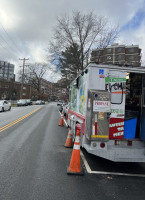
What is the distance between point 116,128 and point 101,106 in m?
0.74

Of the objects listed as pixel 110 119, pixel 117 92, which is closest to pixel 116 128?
pixel 110 119

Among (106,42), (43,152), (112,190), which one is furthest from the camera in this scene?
(106,42)

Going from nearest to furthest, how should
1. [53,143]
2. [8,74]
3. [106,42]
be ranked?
1. [53,143]
2. [106,42]
3. [8,74]

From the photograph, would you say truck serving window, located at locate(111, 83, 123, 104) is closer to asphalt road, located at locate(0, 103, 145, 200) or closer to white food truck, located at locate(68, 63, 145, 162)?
white food truck, located at locate(68, 63, 145, 162)

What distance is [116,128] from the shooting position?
4316mm

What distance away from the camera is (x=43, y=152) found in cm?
586

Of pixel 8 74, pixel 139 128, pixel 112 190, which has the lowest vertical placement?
pixel 112 190

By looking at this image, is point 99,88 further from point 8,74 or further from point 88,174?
point 8,74

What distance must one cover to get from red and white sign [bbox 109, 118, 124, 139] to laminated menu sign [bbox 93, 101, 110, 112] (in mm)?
384

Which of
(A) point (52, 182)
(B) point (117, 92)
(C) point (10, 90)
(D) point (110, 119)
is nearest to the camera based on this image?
(A) point (52, 182)

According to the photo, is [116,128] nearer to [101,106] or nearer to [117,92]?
[101,106]

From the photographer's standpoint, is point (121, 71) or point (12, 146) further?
point (12, 146)

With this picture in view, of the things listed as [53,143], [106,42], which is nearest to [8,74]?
[106,42]

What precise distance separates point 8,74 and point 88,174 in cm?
13107
